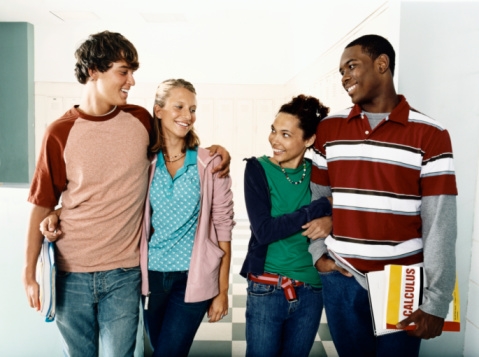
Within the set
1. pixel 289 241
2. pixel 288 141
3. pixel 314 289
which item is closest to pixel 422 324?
pixel 314 289

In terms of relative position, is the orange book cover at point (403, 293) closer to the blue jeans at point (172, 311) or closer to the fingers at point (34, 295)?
the blue jeans at point (172, 311)

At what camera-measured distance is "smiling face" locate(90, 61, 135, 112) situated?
1448 mm

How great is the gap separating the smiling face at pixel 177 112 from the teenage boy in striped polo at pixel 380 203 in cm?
49

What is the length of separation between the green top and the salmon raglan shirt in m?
0.47

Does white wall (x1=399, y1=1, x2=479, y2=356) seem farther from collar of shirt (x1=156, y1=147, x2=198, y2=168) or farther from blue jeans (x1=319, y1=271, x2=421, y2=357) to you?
collar of shirt (x1=156, y1=147, x2=198, y2=168)

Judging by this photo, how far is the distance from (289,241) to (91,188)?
0.70 meters

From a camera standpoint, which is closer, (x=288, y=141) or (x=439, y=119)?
(x=288, y=141)

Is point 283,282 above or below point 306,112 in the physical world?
below

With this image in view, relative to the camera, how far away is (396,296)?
1283 mm

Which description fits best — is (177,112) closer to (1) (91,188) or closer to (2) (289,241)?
(1) (91,188)

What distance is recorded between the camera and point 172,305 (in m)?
1.49

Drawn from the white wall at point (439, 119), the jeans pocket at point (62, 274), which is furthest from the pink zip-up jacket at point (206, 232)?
the white wall at point (439, 119)

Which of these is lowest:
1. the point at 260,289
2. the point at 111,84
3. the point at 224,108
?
the point at 260,289

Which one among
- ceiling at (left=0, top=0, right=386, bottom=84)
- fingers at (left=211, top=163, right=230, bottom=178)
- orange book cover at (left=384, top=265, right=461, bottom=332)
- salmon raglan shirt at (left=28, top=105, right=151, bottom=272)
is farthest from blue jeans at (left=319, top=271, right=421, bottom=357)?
ceiling at (left=0, top=0, right=386, bottom=84)
